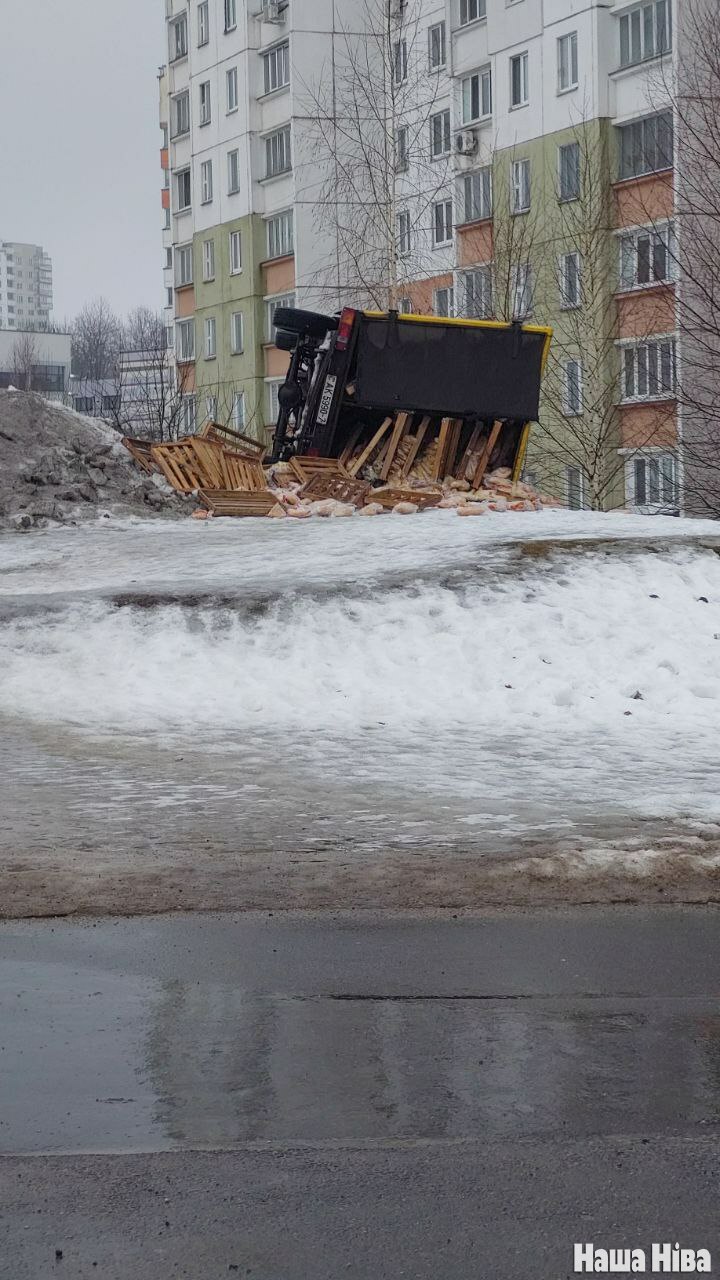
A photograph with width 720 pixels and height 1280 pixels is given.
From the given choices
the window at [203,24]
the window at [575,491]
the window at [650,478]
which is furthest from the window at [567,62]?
the window at [203,24]

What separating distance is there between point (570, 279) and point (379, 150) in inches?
351

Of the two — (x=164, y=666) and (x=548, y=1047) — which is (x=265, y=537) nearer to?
(x=164, y=666)

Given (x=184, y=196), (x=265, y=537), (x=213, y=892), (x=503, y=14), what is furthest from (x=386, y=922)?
(x=184, y=196)

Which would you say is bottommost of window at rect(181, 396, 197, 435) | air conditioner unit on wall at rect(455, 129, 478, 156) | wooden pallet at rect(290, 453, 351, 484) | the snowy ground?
the snowy ground

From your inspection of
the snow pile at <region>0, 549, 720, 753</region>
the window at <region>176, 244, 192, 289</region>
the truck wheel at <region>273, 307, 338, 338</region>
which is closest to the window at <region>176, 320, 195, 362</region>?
the window at <region>176, 244, 192, 289</region>

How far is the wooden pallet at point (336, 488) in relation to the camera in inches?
861

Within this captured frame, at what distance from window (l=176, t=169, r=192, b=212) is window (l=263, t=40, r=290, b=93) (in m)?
7.49

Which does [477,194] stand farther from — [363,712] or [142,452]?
[363,712]

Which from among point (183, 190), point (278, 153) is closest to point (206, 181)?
point (183, 190)

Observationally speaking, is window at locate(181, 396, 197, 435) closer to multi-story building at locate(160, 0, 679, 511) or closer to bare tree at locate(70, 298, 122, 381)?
multi-story building at locate(160, 0, 679, 511)

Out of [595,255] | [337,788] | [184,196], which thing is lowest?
[337,788]

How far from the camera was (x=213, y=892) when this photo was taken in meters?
6.32

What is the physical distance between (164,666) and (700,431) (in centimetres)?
1743

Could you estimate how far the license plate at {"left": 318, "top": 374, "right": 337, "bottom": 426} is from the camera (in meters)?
22.3
